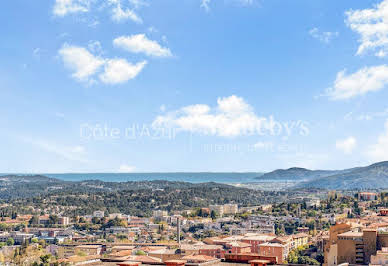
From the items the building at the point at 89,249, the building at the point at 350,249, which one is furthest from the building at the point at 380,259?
the building at the point at 89,249

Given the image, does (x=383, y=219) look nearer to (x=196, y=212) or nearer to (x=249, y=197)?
(x=196, y=212)

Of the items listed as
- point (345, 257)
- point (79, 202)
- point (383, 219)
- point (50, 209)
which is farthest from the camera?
point (79, 202)

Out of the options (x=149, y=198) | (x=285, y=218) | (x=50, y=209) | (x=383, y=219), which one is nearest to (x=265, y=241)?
(x=383, y=219)

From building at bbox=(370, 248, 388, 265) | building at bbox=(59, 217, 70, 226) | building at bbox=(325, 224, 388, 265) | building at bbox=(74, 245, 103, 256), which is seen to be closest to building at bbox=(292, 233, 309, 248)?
building at bbox=(74, 245, 103, 256)

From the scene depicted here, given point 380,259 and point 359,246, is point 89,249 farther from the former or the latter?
point 380,259

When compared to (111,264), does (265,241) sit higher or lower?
lower

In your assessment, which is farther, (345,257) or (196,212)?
(196,212)

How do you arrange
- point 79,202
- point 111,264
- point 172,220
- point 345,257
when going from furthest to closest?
point 79,202 < point 172,220 < point 345,257 < point 111,264

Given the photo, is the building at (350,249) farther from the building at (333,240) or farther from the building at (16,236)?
the building at (16,236)
